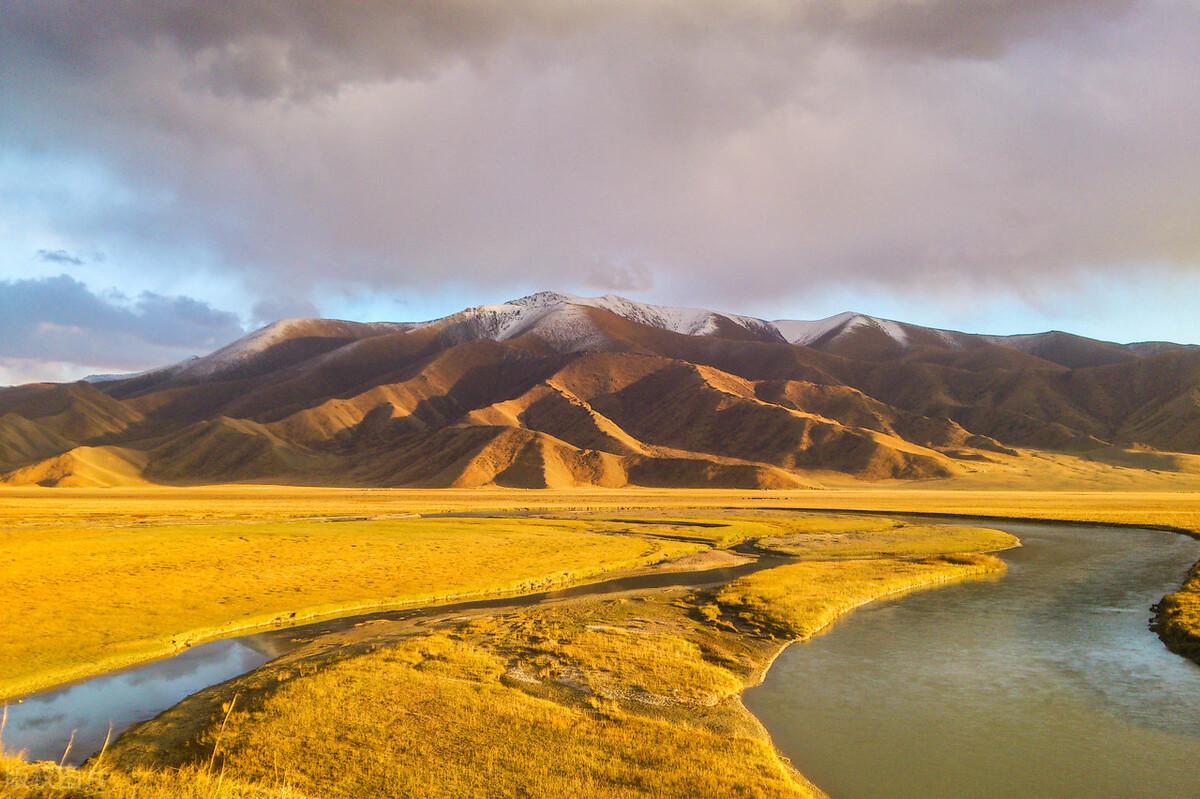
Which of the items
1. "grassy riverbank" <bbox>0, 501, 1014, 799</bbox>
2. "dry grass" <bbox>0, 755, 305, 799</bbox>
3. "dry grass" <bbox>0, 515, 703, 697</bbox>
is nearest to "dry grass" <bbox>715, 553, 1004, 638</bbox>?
"grassy riverbank" <bbox>0, 501, 1014, 799</bbox>

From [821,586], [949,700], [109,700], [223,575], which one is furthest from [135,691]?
[821,586]

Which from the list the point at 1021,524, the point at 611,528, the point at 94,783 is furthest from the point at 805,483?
the point at 94,783

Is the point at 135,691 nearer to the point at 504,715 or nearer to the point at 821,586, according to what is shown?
the point at 504,715

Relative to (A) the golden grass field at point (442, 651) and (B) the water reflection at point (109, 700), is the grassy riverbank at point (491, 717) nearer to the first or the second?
(A) the golden grass field at point (442, 651)

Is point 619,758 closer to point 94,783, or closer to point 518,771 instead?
point 518,771

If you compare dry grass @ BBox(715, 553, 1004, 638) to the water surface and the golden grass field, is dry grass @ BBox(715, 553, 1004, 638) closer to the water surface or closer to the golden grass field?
the golden grass field

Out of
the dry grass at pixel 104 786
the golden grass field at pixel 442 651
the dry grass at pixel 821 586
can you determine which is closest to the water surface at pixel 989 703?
the dry grass at pixel 821 586

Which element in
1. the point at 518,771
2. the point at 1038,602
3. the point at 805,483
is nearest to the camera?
the point at 518,771
